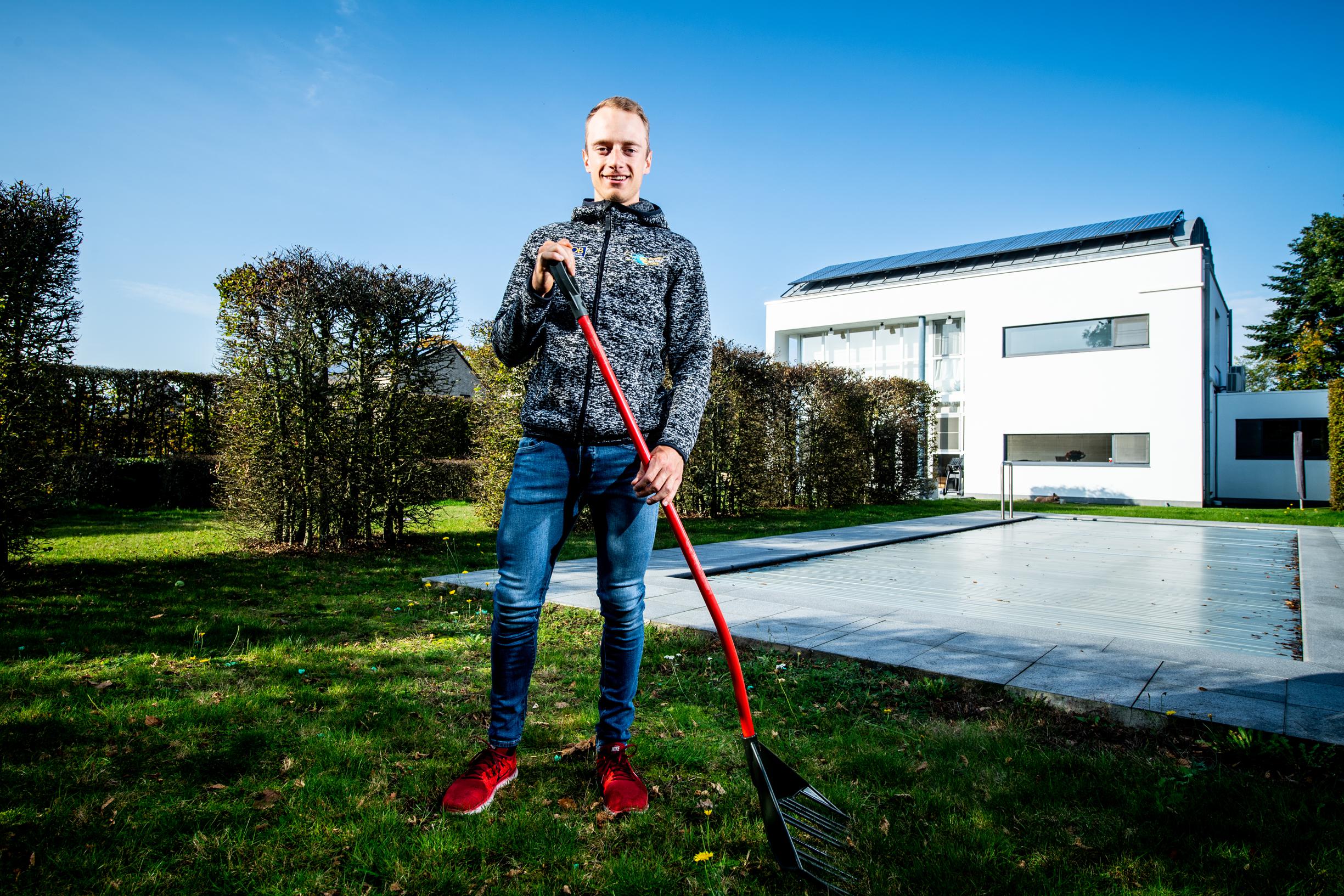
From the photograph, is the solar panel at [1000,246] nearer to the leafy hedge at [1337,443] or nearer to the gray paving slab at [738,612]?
the leafy hedge at [1337,443]

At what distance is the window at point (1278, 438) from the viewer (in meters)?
17.8

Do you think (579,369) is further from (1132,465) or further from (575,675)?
(1132,465)

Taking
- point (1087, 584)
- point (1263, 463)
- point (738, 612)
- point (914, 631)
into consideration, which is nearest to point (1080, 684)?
point (914, 631)

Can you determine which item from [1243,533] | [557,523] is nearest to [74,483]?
[557,523]

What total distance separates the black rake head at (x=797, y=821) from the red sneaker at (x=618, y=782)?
0.36 metres

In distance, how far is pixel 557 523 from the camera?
6.57ft

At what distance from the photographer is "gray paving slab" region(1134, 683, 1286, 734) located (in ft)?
8.05

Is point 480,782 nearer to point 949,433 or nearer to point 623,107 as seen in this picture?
point 623,107

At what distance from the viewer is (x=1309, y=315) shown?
33281mm

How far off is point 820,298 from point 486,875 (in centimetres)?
2244

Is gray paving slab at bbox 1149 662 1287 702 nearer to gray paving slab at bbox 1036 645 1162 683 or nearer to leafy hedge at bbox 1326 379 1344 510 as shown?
gray paving slab at bbox 1036 645 1162 683

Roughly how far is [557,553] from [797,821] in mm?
935

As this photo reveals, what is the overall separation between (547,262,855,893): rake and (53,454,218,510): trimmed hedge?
11.3 metres

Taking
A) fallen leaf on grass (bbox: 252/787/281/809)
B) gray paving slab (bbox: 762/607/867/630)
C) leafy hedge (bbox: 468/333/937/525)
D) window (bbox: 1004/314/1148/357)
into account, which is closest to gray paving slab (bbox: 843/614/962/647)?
gray paving slab (bbox: 762/607/867/630)
